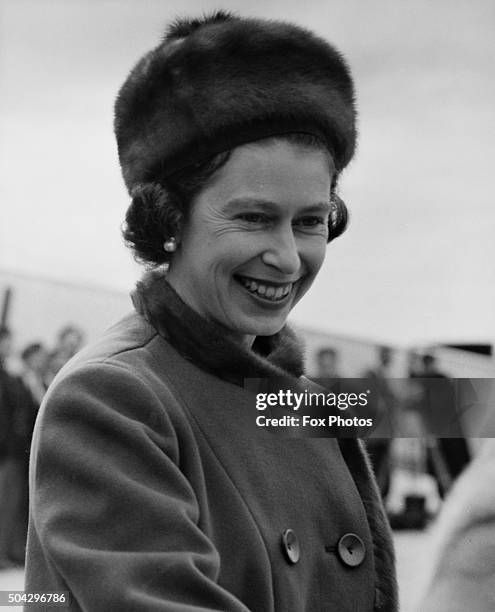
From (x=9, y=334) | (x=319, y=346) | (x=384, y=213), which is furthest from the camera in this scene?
(x=9, y=334)

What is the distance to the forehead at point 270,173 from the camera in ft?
4.41

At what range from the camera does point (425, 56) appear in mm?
2275


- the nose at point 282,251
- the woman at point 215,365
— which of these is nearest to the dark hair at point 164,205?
the woman at point 215,365

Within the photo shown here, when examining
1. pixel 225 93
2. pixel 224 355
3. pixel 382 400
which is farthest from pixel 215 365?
pixel 382 400

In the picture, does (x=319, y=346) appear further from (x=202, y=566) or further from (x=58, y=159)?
(x=202, y=566)

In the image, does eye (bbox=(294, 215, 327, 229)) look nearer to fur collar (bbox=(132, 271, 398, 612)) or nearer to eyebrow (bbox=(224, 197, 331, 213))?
eyebrow (bbox=(224, 197, 331, 213))

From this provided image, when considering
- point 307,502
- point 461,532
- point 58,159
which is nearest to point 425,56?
point 58,159

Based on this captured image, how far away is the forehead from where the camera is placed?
1343 millimetres

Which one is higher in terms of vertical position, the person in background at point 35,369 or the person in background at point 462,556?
the person in background at point 35,369

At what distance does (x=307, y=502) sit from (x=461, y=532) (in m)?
0.46

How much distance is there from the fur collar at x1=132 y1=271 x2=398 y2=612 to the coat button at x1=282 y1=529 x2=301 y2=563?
6.6 inches

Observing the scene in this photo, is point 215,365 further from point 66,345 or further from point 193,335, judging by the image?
point 66,345

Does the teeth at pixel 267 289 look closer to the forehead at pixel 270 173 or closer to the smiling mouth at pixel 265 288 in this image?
the smiling mouth at pixel 265 288

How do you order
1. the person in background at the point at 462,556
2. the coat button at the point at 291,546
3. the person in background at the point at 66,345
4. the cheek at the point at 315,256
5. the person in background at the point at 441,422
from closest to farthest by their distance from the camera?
the person in background at the point at 462,556 < the coat button at the point at 291,546 < the cheek at the point at 315,256 < the person in background at the point at 441,422 < the person in background at the point at 66,345
